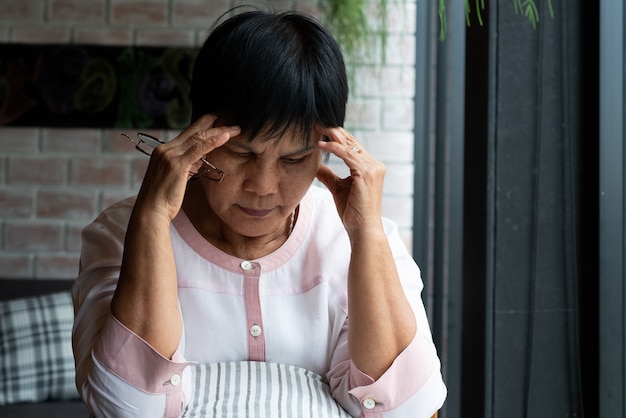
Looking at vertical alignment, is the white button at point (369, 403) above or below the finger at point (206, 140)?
below

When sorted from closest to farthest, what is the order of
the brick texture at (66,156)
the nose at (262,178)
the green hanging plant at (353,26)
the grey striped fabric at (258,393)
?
the grey striped fabric at (258,393) < the nose at (262,178) < the green hanging plant at (353,26) < the brick texture at (66,156)

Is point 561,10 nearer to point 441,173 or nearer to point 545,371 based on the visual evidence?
point 545,371

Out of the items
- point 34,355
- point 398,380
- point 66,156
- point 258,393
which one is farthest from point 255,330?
point 66,156

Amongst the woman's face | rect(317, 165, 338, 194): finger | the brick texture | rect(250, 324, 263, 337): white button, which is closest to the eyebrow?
the woman's face

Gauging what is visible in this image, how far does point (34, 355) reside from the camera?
262cm

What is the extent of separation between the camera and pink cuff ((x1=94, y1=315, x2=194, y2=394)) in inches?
48.4

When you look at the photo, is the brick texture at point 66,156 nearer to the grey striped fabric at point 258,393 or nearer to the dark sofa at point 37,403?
the dark sofa at point 37,403

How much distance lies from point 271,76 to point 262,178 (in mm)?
159

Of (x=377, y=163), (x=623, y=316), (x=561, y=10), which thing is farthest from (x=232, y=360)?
(x=561, y=10)

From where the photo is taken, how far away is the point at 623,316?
1715 mm

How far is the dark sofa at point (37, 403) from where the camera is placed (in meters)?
2.50

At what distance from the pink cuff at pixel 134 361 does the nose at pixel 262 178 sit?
288mm

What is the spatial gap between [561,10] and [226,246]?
3.24 feet

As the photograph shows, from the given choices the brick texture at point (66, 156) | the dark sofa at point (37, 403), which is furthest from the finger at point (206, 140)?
the brick texture at point (66, 156)
